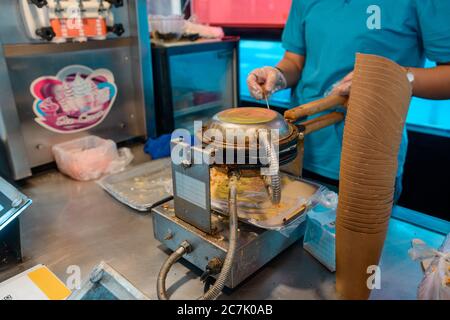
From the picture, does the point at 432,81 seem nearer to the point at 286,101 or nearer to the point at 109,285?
the point at 109,285

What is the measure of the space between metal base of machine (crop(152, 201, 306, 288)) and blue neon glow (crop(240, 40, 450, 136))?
1.38 meters

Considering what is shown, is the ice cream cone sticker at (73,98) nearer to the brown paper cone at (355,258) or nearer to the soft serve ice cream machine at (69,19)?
the soft serve ice cream machine at (69,19)

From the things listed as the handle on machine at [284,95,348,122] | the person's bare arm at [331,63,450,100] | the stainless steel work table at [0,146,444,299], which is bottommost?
the stainless steel work table at [0,146,444,299]

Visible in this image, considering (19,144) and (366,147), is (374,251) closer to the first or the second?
(366,147)

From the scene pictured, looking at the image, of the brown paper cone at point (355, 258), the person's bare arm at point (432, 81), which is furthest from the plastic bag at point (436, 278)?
the person's bare arm at point (432, 81)

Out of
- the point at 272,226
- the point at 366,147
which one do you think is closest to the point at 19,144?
the point at 272,226

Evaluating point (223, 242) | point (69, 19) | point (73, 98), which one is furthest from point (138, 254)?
point (69, 19)

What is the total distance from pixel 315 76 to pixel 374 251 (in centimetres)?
90

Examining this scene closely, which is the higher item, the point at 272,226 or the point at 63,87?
the point at 63,87

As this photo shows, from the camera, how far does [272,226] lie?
888 mm

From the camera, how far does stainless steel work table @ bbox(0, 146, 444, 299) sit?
92cm

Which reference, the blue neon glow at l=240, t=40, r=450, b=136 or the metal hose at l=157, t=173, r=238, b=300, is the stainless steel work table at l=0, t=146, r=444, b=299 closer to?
the metal hose at l=157, t=173, r=238, b=300

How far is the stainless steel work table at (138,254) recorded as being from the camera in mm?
917

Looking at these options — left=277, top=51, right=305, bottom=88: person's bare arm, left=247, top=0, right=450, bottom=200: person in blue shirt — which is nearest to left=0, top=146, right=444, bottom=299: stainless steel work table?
left=247, top=0, right=450, bottom=200: person in blue shirt
